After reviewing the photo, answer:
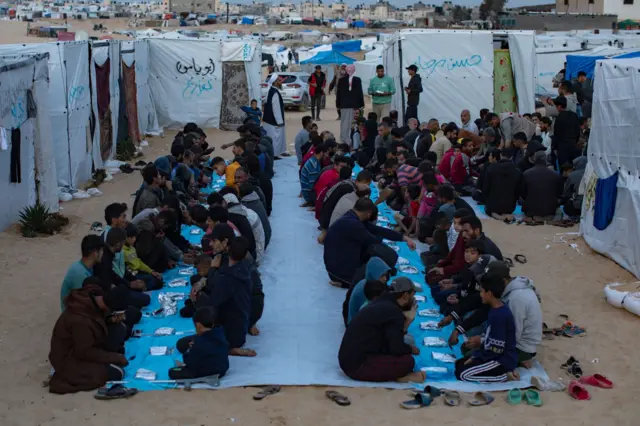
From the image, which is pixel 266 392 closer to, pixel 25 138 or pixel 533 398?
pixel 533 398

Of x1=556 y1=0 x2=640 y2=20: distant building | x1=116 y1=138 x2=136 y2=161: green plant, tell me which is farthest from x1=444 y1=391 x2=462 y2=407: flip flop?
x1=556 y1=0 x2=640 y2=20: distant building

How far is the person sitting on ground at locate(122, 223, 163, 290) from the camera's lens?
8.79 metres

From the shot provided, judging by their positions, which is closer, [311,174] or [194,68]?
[311,174]

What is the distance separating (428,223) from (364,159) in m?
5.22

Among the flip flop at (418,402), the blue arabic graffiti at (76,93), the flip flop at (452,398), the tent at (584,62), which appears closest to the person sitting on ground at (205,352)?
the flip flop at (418,402)

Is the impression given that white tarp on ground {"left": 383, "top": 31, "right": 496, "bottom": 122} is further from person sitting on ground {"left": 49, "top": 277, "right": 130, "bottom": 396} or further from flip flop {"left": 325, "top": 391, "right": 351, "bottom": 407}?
person sitting on ground {"left": 49, "top": 277, "right": 130, "bottom": 396}

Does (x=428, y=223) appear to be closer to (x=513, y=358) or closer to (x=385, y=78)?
(x=513, y=358)

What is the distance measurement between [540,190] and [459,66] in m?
7.99

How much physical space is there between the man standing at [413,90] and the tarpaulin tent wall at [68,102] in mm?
6823

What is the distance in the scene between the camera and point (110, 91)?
56.4ft

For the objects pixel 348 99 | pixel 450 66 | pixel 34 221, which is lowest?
pixel 34 221

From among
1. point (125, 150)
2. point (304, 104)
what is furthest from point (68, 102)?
point (304, 104)

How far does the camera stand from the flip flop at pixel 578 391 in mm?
6695

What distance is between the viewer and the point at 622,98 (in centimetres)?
1054
